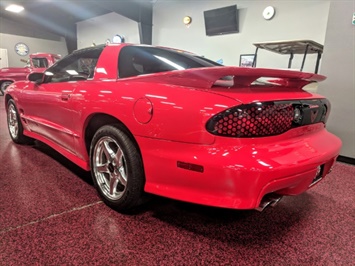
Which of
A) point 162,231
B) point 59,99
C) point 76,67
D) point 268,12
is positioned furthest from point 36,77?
point 268,12

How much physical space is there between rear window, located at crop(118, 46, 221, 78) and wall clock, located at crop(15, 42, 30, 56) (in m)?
15.7

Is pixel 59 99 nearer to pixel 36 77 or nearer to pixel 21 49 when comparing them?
pixel 36 77

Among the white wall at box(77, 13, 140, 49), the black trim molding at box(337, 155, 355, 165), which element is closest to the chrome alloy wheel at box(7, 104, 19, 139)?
the black trim molding at box(337, 155, 355, 165)

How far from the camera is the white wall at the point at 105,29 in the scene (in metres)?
9.65

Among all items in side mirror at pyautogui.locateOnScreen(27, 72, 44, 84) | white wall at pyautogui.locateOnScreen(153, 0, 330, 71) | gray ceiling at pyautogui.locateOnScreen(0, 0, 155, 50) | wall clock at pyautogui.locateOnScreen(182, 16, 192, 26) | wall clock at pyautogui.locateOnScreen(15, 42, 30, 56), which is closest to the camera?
side mirror at pyautogui.locateOnScreen(27, 72, 44, 84)

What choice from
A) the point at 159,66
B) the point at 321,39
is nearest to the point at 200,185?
the point at 159,66

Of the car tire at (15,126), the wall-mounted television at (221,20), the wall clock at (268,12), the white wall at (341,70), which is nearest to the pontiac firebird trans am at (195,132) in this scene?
the car tire at (15,126)

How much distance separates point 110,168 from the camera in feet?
5.51

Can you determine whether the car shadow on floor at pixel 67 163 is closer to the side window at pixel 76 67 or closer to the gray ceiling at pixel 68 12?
the side window at pixel 76 67

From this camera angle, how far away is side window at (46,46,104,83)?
77.6 inches

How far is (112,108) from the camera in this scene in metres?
1.51

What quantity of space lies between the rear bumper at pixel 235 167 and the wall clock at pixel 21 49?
53.9ft

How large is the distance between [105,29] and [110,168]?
1110 centimetres

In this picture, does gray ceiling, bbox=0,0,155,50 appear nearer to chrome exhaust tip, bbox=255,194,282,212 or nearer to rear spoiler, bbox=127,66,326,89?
rear spoiler, bbox=127,66,326,89
